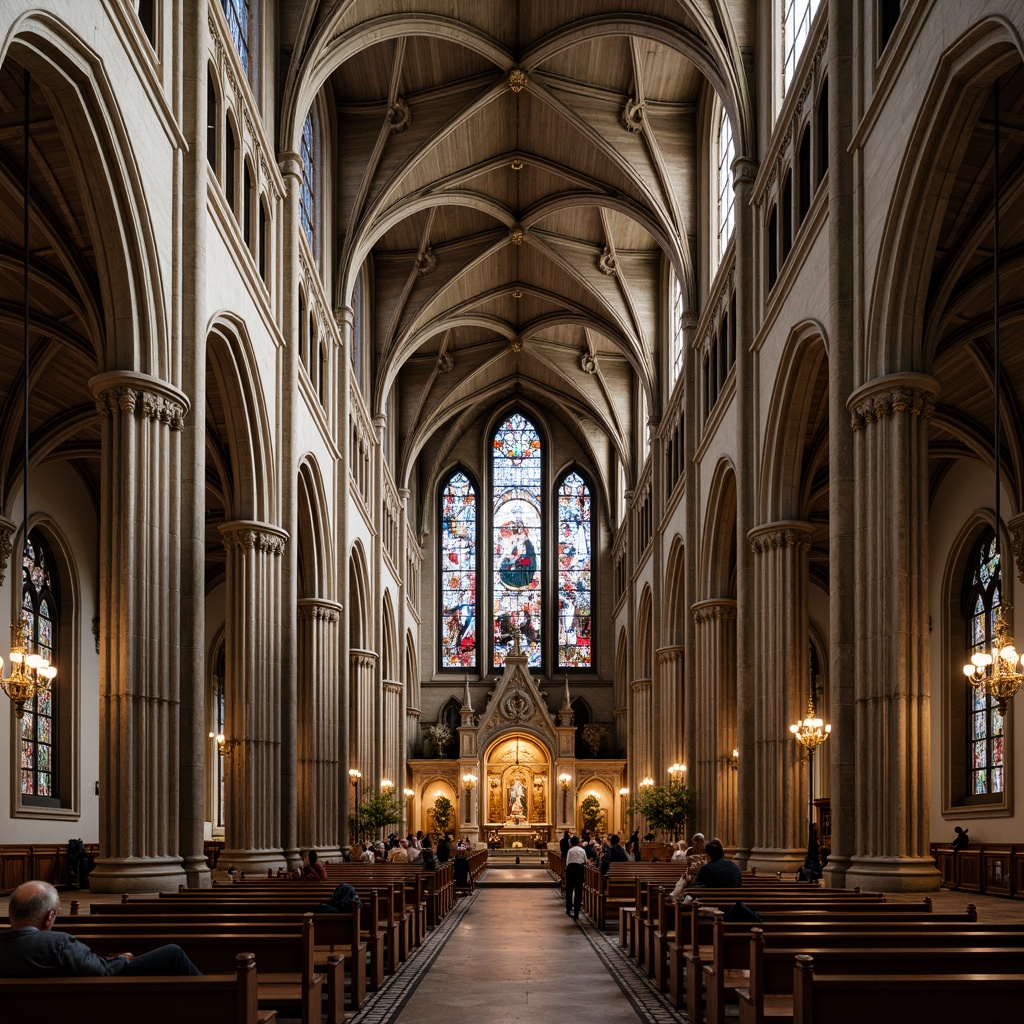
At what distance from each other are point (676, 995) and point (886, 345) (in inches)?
338

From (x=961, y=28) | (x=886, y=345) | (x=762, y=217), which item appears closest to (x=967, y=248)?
(x=886, y=345)

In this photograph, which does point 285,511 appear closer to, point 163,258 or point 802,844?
point 163,258

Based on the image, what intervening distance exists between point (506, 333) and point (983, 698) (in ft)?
75.3

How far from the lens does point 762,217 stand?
24.7m

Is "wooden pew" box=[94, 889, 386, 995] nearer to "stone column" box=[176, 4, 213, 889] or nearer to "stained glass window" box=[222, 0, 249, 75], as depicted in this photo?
"stone column" box=[176, 4, 213, 889]

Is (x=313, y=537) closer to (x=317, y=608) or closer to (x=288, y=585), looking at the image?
(x=317, y=608)

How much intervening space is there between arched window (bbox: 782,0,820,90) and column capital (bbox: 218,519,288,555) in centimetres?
1185

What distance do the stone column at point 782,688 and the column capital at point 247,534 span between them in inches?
346

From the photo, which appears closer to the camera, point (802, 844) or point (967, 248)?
point (967, 248)

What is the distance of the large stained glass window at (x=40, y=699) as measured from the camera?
2961cm

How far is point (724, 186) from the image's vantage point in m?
30.8

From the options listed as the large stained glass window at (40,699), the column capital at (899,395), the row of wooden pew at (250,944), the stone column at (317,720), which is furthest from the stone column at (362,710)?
the row of wooden pew at (250,944)

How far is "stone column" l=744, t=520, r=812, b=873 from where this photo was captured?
2333cm

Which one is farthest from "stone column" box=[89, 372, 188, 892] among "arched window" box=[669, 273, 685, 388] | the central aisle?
"arched window" box=[669, 273, 685, 388]
